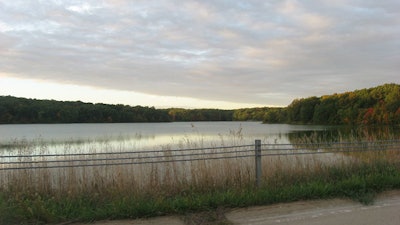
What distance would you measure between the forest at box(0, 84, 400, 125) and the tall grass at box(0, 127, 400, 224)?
8096cm

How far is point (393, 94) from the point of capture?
8500 centimetres

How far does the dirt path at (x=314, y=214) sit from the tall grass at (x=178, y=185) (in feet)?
0.86

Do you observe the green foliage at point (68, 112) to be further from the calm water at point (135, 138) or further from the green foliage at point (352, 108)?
the green foliage at point (352, 108)

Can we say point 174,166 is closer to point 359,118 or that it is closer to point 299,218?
point 299,218

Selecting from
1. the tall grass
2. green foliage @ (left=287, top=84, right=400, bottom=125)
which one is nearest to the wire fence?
the tall grass

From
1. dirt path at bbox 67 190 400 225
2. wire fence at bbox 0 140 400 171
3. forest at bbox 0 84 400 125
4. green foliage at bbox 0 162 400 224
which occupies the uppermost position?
forest at bbox 0 84 400 125

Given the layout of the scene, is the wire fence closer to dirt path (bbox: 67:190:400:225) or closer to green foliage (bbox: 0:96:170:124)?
dirt path (bbox: 67:190:400:225)

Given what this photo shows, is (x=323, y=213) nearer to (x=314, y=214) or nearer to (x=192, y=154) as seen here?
(x=314, y=214)

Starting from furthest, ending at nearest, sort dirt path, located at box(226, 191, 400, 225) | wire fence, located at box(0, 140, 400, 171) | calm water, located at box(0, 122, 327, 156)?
calm water, located at box(0, 122, 327, 156), wire fence, located at box(0, 140, 400, 171), dirt path, located at box(226, 191, 400, 225)

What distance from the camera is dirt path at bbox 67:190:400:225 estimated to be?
527 cm

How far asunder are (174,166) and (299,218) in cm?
338

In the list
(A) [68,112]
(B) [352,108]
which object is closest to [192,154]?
(A) [68,112]

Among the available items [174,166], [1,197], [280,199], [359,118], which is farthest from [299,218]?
[359,118]

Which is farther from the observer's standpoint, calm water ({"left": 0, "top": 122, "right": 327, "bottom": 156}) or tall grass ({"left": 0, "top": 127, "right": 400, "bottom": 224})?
calm water ({"left": 0, "top": 122, "right": 327, "bottom": 156})
